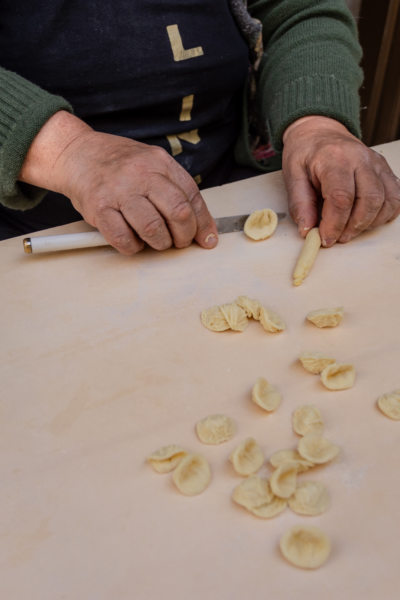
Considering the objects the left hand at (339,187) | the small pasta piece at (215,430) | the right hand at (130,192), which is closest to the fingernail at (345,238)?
the left hand at (339,187)

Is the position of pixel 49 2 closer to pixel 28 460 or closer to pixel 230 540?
pixel 28 460

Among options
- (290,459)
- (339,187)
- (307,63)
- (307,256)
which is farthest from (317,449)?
(307,63)

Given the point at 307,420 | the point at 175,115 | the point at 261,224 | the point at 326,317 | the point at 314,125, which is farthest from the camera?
the point at 175,115

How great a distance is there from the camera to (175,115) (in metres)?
1.14

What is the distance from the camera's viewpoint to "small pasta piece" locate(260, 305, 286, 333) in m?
0.71

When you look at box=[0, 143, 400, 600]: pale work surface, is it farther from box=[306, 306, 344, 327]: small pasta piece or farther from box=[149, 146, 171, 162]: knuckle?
box=[149, 146, 171, 162]: knuckle

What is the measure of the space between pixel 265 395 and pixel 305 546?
176 millimetres

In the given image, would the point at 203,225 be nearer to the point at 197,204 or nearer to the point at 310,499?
the point at 197,204

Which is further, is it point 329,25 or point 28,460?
point 329,25

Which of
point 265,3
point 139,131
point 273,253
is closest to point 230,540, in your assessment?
point 273,253

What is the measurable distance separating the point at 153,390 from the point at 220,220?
0.38 meters

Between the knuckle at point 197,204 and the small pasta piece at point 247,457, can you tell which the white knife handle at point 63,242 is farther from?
the small pasta piece at point 247,457

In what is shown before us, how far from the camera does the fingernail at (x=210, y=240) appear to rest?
2.88 ft

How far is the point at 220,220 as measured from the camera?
3.02 feet
